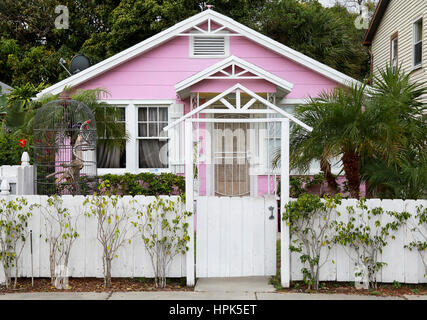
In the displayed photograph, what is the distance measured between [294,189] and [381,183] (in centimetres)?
351

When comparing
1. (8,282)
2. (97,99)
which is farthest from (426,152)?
(97,99)

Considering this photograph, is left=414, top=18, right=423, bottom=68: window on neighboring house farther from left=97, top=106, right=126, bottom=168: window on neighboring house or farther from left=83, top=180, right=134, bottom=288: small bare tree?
left=83, top=180, right=134, bottom=288: small bare tree

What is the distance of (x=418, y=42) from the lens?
49.9ft

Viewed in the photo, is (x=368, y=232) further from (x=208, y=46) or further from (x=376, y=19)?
(x=376, y=19)

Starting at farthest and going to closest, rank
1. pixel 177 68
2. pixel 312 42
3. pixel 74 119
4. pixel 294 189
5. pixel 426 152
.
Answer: pixel 312 42, pixel 177 68, pixel 294 189, pixel 74 119, pixel 426 152

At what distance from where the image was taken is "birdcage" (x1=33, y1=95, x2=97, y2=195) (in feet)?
29.3

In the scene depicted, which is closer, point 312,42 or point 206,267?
point 206,267

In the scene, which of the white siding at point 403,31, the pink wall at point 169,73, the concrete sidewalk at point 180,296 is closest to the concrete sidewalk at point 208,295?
the concrete sidewalk at point 180,296

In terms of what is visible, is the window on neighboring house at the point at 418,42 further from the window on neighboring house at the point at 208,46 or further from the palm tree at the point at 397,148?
the palm tree at the point at 397,148

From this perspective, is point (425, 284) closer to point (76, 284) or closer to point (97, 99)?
point (76, 284)

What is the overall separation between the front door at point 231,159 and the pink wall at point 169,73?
2.45 metres

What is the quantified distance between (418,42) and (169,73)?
806cm

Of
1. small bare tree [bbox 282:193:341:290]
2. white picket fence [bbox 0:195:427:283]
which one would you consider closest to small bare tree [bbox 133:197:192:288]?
white picket fence [bbox 0:195:427:283]

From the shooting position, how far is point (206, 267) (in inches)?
272
